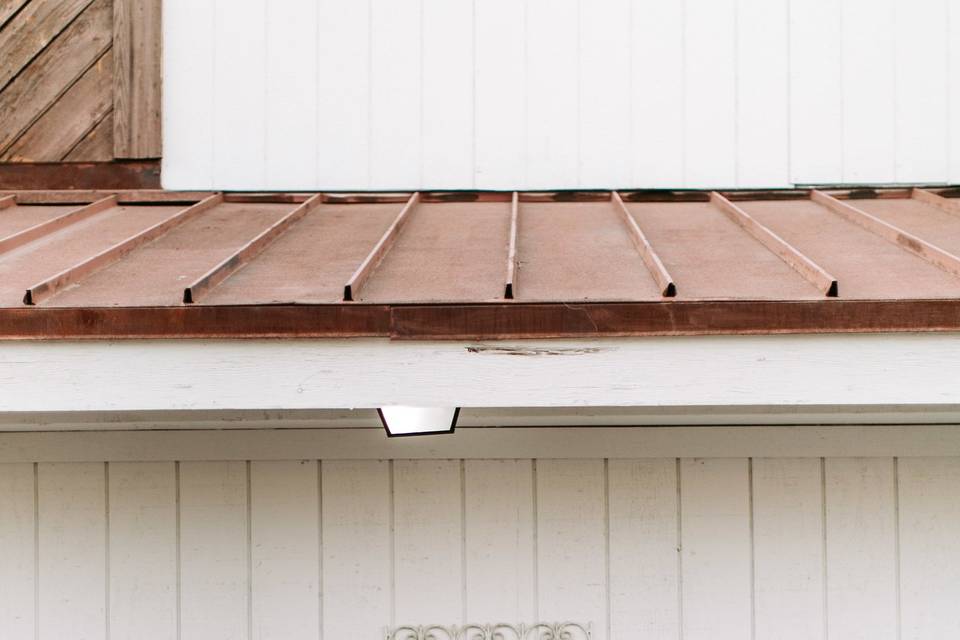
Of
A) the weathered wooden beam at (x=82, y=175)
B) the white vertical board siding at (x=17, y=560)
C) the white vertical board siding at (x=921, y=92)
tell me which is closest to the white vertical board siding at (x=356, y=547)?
the white vertical board siding at (x=17, y=560)

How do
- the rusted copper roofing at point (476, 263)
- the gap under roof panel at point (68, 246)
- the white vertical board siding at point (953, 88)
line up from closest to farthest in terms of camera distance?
the rusted copper roofing at point (476, 263) < the gap under roof panel at point (68, 246) < the white vertical board siding at point (953, 88)

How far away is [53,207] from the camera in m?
3.98

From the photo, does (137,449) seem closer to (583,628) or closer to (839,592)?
(583,628)

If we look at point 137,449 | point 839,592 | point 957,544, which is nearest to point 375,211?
point 137,449

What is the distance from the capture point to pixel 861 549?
3.37m

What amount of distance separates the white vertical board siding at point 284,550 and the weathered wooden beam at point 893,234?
227 cm

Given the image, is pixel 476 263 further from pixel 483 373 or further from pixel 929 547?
pixel 929 547

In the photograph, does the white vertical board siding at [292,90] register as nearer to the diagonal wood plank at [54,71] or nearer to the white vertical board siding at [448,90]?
the white vertical board siding at [448,90]

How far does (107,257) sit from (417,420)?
1.20 m

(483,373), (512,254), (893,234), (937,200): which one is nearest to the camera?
(483,373)

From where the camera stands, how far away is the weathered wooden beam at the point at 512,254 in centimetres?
242

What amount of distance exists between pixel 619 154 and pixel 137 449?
2.44 metres

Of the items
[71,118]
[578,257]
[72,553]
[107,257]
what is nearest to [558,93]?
[578,257]

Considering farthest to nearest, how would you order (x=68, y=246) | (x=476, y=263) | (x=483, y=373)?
(x=68, y=246), (x=476, y=263), (x=483, y=373)
